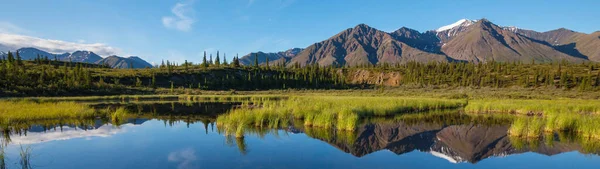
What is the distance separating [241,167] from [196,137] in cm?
784

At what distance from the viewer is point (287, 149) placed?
16.6m

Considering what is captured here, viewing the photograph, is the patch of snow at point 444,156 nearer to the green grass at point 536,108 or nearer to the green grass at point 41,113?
the green grass at point 536,108

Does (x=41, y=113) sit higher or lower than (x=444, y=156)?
higher

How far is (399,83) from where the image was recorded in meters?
150

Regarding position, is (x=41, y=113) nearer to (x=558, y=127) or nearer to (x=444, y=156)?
(x=444, y=156)

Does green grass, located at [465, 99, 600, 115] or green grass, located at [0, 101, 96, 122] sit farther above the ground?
green grass, located at [0, 101, 96, 122]

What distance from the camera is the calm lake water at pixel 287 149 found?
46.2 ft

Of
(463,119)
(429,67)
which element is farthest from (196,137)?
(429,67)

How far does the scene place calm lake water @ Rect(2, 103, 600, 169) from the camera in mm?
14086

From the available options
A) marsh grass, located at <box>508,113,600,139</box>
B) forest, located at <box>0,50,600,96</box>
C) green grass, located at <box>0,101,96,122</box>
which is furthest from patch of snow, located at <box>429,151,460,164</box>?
forest, located at <box>0,50,600,96</box>

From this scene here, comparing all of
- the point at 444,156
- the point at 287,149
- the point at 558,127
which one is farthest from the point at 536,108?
the point at 287,149

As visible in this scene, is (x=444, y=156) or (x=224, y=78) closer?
(x=444, y=156)

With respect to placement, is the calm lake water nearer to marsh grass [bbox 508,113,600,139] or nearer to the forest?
marsh grass [bbox 508,113,600,139]

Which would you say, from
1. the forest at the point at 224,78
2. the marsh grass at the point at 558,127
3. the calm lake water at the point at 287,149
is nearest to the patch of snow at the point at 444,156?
the calm lake water at the point at 287,149
